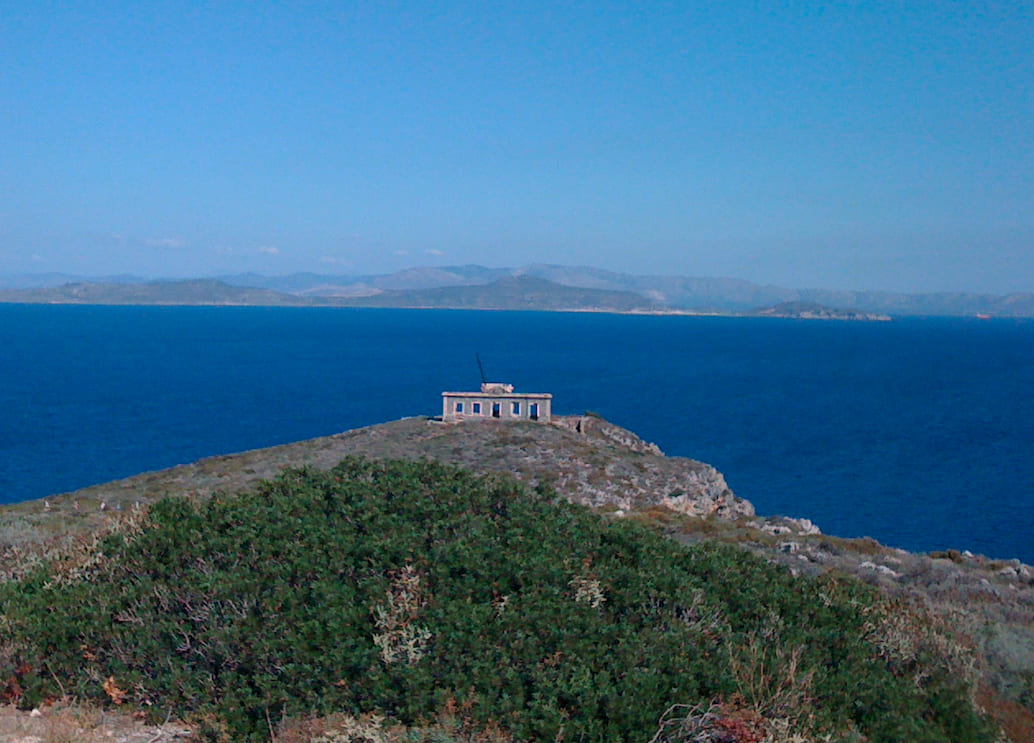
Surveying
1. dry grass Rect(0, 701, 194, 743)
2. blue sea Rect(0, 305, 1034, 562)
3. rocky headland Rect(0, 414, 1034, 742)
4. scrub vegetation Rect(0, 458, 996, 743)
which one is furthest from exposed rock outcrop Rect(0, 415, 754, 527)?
dry grass Rect(0, 701, 194, 743)

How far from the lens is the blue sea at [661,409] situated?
48094 millimetres

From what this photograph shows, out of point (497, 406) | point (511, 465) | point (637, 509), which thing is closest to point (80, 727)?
point (637, 509)

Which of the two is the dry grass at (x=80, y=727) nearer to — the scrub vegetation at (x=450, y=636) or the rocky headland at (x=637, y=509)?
the scrub vegetation at (x=450, y=636)

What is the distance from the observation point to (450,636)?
22.2 ft

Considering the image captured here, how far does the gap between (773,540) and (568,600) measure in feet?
44.0

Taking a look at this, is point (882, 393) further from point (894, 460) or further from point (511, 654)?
point (511, 654)

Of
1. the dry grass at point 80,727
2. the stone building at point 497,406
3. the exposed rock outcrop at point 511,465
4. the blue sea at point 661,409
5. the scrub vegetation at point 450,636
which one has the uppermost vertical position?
the scrub vegetation at point 450,636

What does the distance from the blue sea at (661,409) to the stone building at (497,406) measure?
1404 centimetres

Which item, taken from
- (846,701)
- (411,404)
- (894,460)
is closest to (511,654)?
(846,701)

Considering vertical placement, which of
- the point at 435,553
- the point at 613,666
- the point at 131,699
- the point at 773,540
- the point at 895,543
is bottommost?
the point at 895,543

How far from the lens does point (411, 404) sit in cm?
7919

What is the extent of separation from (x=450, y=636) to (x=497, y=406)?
3735cm

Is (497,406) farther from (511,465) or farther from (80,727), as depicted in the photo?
(80,727)

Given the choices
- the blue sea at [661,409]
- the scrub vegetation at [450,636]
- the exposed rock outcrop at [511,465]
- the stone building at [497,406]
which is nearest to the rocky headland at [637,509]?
the exposed rock outcrop at [511,465]
